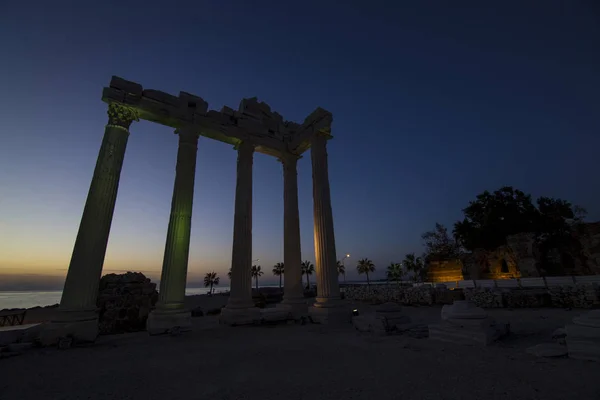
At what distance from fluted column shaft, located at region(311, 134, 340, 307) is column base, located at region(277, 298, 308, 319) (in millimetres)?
1563

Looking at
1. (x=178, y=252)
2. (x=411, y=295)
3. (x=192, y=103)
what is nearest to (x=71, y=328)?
(x=178, y=252)

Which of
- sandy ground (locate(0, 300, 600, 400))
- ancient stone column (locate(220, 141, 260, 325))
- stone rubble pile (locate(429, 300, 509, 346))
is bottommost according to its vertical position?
sandy ground (locate(0, 300, 600, 400))

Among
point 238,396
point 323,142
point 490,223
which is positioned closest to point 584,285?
point 323,142

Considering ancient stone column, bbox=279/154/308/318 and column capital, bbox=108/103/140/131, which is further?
ancient stone column, bbox=279/154/308/318

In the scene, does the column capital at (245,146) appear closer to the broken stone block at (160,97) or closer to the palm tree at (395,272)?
the broken stone block at (160,97)

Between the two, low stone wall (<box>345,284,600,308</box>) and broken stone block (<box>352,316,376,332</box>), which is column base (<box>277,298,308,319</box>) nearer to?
broken stone block (<box>352,316,376,332</box>)

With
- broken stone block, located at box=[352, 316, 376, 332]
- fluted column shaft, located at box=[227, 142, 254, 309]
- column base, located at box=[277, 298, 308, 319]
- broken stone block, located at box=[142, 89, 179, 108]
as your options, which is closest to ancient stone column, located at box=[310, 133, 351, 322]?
column base, located at box=[277, 298, 308, 319]

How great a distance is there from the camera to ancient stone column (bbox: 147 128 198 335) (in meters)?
11.2

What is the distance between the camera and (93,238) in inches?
422

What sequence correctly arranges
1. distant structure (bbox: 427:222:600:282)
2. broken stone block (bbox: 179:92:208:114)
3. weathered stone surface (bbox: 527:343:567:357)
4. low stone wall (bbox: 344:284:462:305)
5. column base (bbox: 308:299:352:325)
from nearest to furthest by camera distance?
weathered stone surface (bbox: 527:343:567:357)
column base (bbox: 308:299:352:325)
broken stone block (bbox: 179:92:208:114)
low stone wall (bbox: 344:284:462:305)
distant structure (bbox: 427:222:600:282)

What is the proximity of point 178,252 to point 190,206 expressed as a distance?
238 cm

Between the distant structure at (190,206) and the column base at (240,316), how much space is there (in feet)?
0.16

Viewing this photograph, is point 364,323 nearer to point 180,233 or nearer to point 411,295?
point 180,233

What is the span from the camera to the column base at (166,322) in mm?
10828
